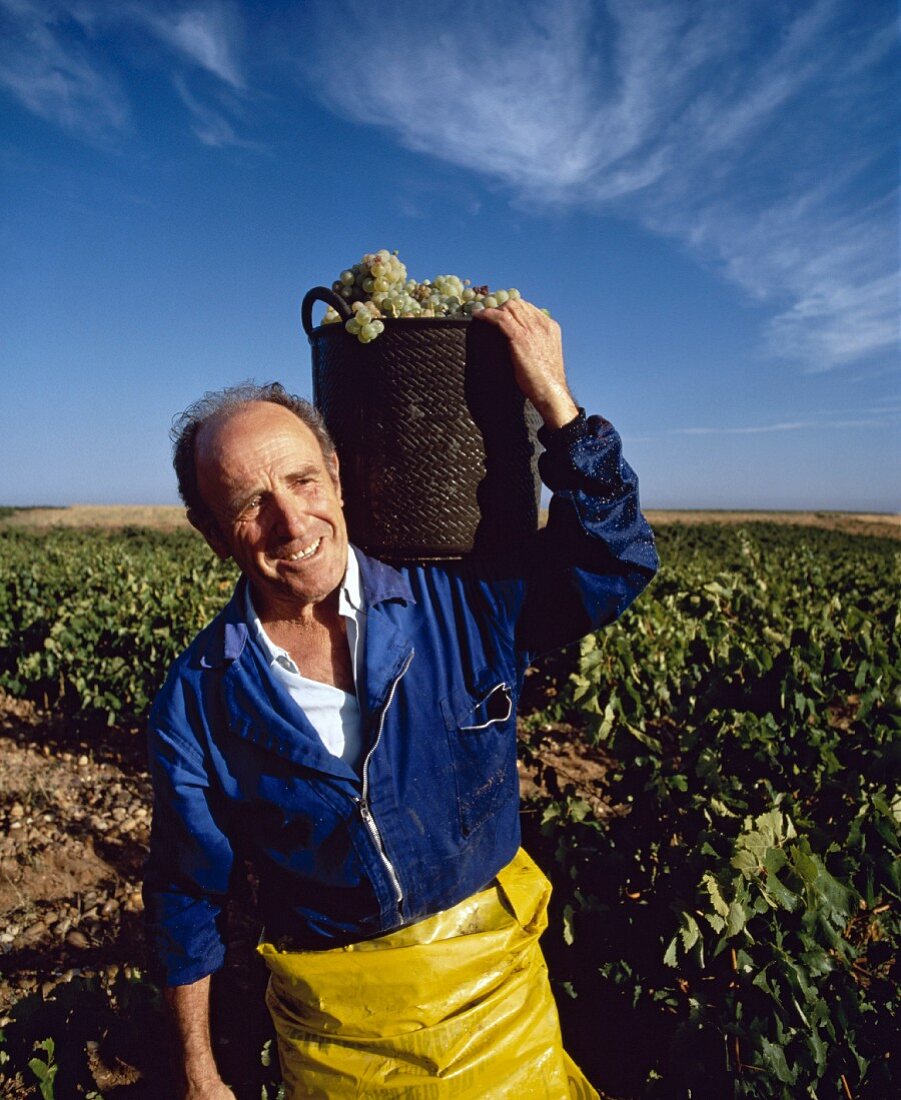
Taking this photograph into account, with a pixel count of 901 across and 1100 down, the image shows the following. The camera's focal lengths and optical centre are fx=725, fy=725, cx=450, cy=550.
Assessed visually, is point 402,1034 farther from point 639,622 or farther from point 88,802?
point 88,802

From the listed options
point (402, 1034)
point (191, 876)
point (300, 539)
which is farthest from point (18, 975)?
point (300, 539)

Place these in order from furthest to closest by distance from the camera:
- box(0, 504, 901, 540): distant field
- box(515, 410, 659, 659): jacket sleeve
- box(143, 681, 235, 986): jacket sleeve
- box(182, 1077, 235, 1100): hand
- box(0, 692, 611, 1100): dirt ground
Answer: box(0, 504, 901, 540): distant field → box(0, 692, 611, 1100): dirt ground → box(182, 1077, 235, 1100): hand → box(143, 681, 235, 986): jacket sleeve → box(515, 410, 659, 659): jacket sleeve

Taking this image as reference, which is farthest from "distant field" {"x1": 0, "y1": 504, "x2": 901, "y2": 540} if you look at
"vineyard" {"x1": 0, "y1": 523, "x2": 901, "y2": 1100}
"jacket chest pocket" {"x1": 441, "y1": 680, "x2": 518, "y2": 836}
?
"jacket chest pocket" {"x1": 441, "y1": 680, "x2": 518, "y2": 836}

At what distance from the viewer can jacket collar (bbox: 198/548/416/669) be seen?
5.49 ft

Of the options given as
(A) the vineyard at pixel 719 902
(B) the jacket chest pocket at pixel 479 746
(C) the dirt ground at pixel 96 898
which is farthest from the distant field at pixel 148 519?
(B) the jacket chest pocket at pixel 479 746

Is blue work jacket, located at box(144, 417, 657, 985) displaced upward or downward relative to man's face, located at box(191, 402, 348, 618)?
downward

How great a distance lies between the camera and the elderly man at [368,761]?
1.55 meters

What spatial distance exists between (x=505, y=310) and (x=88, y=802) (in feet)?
16.2

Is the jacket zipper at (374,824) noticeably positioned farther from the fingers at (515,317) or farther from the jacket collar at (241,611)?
the fingers at (515,317)

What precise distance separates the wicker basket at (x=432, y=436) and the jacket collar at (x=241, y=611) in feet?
0.14

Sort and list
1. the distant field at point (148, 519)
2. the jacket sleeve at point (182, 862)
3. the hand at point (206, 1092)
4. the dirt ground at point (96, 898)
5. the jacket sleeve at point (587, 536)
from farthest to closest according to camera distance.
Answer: the distant field at point (148, 519) < the dirt ground at point (96, 898) < the hand at point (206, 1092) < the jacket sleeve at point (182, 862) < the jacket sleeve at point (587, 536)

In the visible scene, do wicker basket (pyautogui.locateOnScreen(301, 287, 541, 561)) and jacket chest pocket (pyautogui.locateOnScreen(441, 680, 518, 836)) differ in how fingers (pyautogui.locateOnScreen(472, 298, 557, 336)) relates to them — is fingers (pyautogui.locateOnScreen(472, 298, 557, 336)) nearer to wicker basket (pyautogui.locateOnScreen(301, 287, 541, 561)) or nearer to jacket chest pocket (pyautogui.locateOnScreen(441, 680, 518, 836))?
wicker basket (pyautogui.locateOnScreen(301, 287, 541, 561))

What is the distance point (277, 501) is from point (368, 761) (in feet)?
2.01

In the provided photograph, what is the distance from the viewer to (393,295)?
5.22 feet
